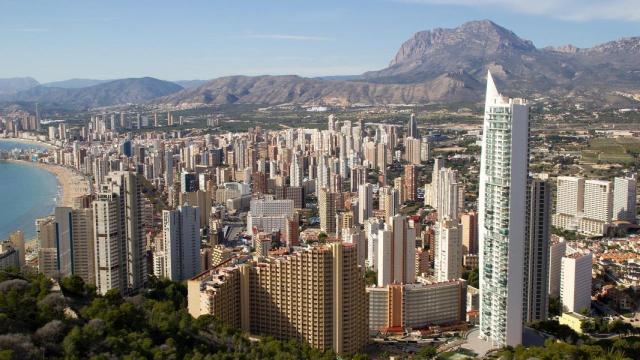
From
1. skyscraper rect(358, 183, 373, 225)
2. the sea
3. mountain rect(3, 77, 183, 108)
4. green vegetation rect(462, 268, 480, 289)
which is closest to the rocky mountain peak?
mountain rect(3, 77, 183, 108)

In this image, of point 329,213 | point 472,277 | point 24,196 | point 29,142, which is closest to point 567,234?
point 329,213

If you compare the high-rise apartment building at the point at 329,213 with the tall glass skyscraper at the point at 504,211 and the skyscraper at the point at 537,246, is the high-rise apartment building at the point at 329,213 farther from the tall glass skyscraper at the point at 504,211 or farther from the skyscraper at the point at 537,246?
the tall glass skyscraper at the point at 504,211

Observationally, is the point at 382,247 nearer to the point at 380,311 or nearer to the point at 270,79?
the point at 380,311

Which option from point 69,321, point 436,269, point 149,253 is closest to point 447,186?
point 436,269

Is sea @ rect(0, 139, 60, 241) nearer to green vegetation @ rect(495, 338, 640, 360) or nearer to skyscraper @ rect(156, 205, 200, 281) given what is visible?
skyscraper @ rect(156, 205, 200, 281)

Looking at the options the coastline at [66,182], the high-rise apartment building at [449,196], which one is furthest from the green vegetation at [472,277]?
the coastline at [66,182]

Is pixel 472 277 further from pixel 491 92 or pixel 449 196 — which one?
pixel 449 196
